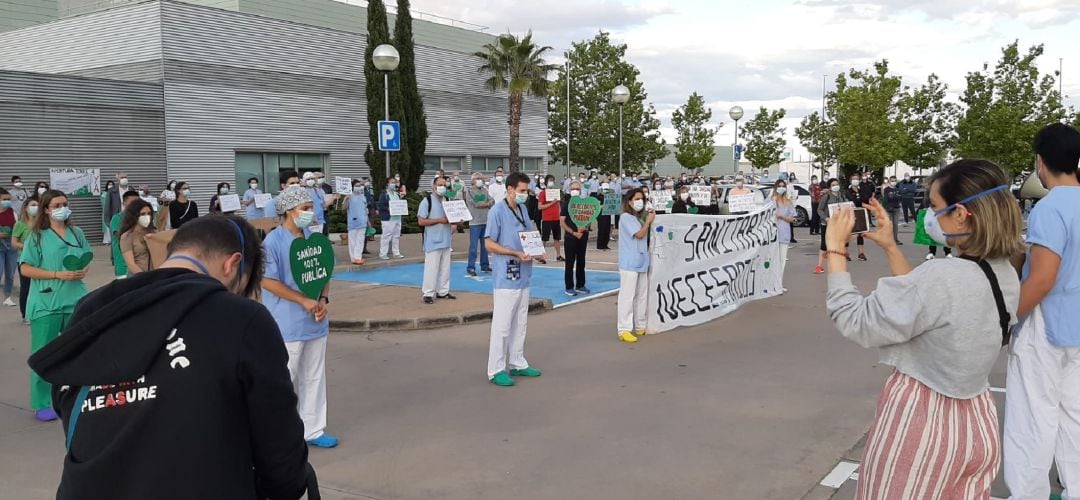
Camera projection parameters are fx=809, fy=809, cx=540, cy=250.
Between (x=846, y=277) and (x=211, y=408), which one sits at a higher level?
(x=846, y=277)

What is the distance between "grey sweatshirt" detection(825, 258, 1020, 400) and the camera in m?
2.80

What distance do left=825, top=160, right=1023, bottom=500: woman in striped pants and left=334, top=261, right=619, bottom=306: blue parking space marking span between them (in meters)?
9.31

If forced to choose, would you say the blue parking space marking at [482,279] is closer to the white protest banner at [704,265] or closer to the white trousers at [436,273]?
the white trousers at [436,273]

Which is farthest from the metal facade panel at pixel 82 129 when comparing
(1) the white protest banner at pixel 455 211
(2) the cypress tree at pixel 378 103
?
(1) the white protest banner at pixel 455 211

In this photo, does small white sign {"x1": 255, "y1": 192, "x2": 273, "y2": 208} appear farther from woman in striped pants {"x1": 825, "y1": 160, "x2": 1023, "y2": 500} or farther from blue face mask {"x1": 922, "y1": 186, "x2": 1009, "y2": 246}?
woman in striped pants {"x1": 825, "y1": 160, "x2": 1023, "y2": 500}

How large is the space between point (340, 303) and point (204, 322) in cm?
1008

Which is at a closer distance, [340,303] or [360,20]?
[340,303]

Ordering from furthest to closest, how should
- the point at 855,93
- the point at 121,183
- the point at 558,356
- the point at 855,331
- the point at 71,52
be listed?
the point at 855,93 → the point at 71,52 → the point at 121,183 → the point at 558,356 → the point at 855,331

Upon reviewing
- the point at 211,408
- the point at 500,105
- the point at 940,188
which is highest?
the point at 500,105

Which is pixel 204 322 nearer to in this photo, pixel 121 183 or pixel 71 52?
pixel 121 183

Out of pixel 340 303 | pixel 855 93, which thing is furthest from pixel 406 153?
pixel 855 93

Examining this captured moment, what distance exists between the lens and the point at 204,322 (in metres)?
2.04

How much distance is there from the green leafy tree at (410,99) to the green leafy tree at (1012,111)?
23636 mm

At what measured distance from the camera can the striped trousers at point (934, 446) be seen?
2.88 meters
